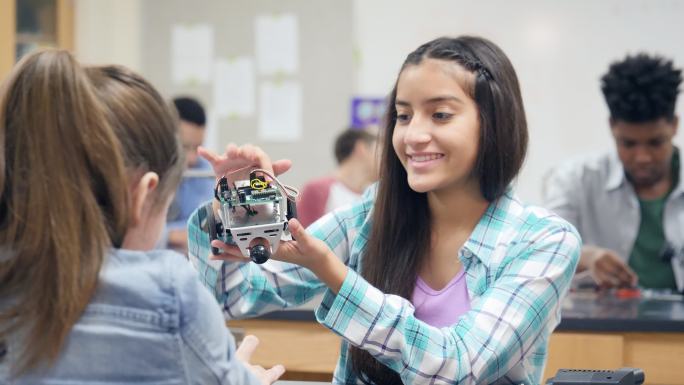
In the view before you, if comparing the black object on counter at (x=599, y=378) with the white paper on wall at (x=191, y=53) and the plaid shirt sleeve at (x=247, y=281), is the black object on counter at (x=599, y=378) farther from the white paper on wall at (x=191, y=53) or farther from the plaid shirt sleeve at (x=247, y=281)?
the white paper on wall at (x=191, y=53)

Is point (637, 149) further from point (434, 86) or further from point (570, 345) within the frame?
point (434, 86)

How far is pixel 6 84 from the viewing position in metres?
0.93

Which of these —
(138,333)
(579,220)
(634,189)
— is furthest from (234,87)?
(138,333)

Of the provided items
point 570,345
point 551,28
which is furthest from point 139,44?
point 570,345

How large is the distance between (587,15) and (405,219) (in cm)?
286

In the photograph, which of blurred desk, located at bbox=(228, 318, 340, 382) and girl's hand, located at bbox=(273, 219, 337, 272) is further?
blurred desk, located at bbox=(228, 318, 340, 382)

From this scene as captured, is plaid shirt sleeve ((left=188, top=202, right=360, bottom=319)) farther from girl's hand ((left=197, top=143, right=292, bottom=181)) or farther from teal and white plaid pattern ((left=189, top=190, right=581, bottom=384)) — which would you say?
girl's hand ((left=197, top=143, right=292, bottom=181))

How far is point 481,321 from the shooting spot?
4.45 ft

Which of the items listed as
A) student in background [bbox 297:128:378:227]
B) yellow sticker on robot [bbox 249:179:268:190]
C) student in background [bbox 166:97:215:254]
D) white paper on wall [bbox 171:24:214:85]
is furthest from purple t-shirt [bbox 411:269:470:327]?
white paper on wall [bbox 171:24:214:85]

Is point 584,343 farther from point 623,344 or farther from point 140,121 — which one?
point 140,121

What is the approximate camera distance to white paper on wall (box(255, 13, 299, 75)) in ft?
15.5

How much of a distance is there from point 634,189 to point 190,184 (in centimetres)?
161

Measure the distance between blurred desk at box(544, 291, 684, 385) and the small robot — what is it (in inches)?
38.4

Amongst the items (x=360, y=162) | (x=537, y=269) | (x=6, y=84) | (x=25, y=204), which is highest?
(x=6, y=84)
